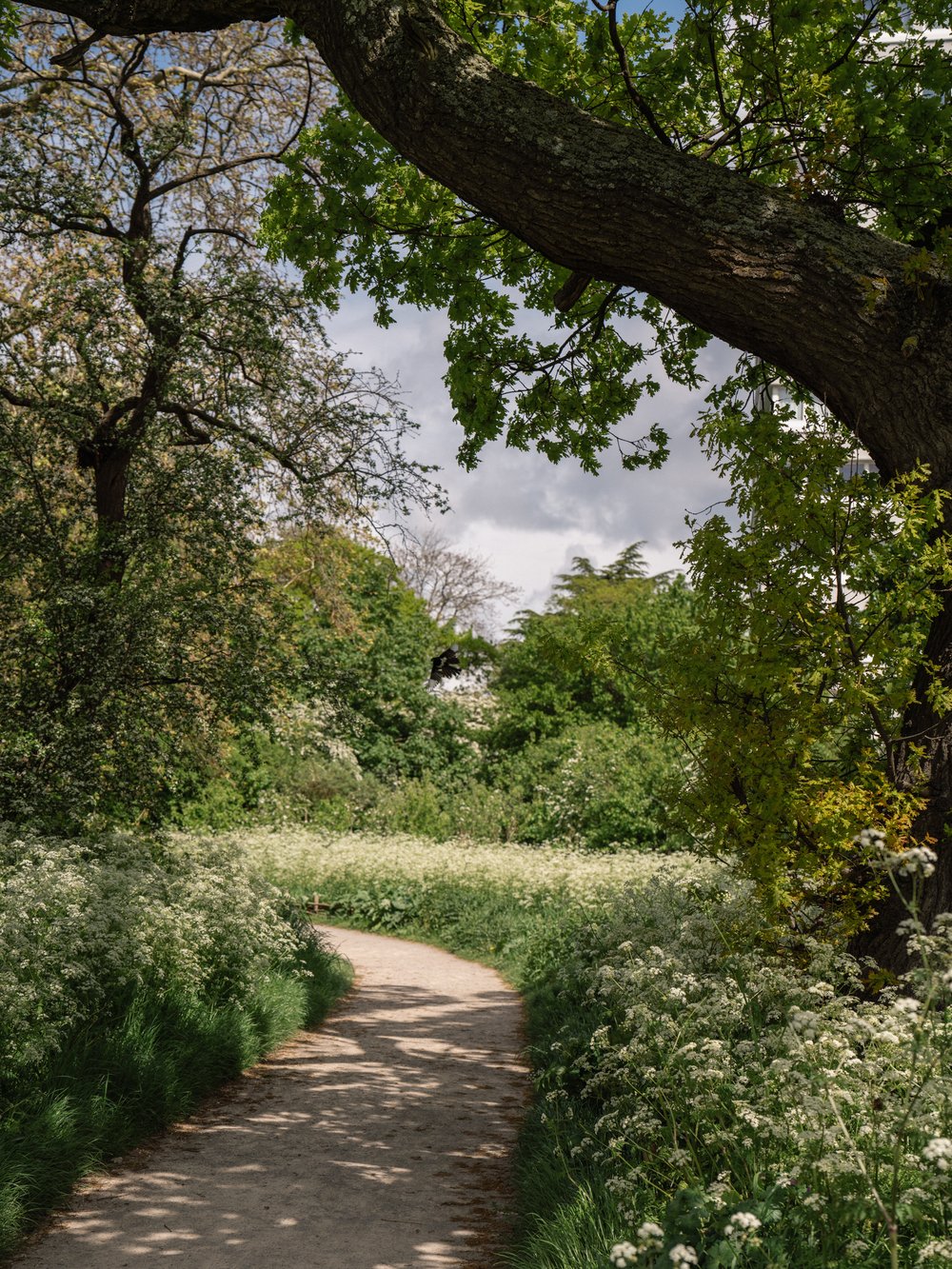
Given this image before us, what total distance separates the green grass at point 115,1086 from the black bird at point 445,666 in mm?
23969

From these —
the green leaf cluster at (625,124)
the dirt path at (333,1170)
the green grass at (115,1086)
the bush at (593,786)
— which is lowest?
the dirt path at (333,1170)

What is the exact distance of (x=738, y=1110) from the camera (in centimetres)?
386

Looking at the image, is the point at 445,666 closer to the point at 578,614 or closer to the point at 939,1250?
the point at 578,614

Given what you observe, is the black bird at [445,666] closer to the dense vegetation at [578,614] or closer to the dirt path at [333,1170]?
the dense vegetation at [578,614]

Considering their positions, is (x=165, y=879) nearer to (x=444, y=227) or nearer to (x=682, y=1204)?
(x=444, y=227)

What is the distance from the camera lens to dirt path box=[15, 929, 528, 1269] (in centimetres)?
Result: 469

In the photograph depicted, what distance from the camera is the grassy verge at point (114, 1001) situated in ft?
17.5

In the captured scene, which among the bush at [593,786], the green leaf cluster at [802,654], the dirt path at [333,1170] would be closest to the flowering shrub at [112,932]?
the dirt path at [333,1170]

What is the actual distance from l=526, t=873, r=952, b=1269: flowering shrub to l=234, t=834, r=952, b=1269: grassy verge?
12 mm

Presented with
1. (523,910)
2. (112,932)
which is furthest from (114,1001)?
(523,910)

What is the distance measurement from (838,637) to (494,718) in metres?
24.7

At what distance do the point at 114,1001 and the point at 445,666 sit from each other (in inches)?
1035

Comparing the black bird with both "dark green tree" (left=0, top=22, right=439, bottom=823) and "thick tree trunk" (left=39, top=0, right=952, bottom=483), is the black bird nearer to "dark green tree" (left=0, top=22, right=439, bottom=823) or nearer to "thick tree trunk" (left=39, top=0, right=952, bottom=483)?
"dark green tree" (left=0, top=22, right=439, bottom=823)

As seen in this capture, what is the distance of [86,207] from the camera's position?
396 inches
